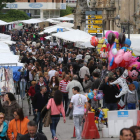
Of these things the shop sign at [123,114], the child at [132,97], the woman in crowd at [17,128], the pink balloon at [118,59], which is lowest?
the shop sign at [123,114]

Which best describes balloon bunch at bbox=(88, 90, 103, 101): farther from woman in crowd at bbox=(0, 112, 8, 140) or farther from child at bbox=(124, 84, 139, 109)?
woman in crowd at bbox=(0, 112, 8, 140)

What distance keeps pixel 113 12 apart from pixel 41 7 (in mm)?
76380

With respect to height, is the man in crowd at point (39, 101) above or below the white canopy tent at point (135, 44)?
below

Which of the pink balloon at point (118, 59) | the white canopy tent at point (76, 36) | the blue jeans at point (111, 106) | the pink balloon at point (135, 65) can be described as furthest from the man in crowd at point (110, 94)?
the white canopy tent at point (76, 36)

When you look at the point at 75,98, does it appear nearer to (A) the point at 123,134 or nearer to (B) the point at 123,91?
(B) the point at 123,91

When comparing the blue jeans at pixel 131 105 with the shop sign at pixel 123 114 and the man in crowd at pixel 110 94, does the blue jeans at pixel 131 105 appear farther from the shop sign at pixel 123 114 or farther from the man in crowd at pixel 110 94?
the shop sign at pixel 123 114

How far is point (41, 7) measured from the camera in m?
116

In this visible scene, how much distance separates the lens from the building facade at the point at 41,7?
380 ft

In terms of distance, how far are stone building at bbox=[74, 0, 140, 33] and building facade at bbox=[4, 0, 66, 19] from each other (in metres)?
71.0

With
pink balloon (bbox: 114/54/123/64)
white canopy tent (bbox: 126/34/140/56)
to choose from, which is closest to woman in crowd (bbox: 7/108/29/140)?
pink balloon (bbox: 114/54/123/64)

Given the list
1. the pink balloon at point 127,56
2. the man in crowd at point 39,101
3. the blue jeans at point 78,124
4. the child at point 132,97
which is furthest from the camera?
the child at point 132,97

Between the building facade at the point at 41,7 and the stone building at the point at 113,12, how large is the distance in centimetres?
7096

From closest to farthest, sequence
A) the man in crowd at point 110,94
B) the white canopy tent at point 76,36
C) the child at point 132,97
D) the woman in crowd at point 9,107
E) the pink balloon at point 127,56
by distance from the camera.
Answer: the woman in crowd at point 9,107 < the pink balloon at point 127,56 < the man in crowd at point 110,94 < the child at point 132,97 < the white canopy tent at point 76,36

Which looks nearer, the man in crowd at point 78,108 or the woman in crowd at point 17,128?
the woman in crowd at point 17,128
